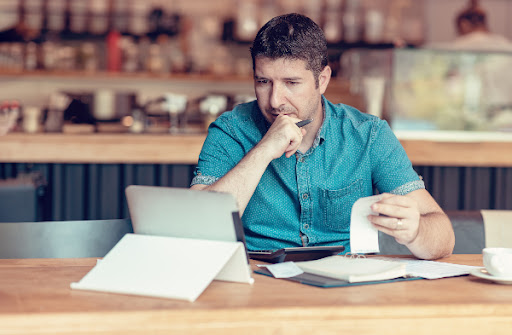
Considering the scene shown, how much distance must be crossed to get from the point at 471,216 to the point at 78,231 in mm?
1126

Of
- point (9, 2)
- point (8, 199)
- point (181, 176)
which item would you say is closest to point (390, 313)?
point (8, 199)

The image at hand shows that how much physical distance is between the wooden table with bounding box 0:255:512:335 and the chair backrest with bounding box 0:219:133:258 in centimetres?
44

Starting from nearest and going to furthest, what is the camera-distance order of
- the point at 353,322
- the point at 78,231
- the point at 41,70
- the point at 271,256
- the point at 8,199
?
the point at 353,322 → the point at 271,256 → the point at 78,231 → the point at 8,199 → the point at 41,70

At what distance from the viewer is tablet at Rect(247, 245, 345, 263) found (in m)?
1.52

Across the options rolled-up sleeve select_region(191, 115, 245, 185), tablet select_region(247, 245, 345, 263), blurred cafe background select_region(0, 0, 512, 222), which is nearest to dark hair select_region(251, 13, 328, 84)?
rolled-up sleeve select_region(191, 115, 245, 185)

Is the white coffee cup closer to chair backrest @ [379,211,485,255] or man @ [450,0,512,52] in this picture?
chair backrest @ [379,211,485,255]

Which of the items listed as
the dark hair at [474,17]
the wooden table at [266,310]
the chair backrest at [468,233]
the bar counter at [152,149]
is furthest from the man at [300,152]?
the dark hair at [474,17]

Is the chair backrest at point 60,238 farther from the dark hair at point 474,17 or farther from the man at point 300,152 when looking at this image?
the dark hair at point 474,17

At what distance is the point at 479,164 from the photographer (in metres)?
3.51

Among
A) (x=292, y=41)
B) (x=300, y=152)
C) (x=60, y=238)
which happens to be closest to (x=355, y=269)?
(x=300, y=152)

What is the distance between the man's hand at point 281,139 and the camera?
172 centimetres

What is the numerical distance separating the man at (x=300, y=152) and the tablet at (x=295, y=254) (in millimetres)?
208

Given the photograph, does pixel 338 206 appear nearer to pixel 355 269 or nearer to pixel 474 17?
pixel 355 269

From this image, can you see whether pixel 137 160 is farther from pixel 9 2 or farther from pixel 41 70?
pixel 9 2
